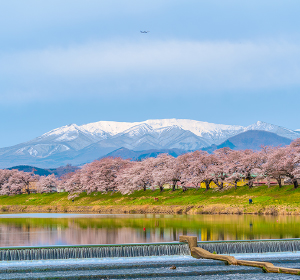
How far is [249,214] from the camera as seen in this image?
83875 mm

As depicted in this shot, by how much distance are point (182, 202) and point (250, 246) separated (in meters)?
62.3

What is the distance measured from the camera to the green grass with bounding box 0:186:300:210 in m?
90.0

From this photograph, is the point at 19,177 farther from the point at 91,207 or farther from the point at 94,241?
the point at 94,241

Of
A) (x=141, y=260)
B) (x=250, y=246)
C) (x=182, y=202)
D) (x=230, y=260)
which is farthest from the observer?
(x=182, y=202)

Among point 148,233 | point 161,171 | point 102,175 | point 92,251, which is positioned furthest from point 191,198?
point 92,251

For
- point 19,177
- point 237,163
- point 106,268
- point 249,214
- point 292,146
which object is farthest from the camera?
point 19,177

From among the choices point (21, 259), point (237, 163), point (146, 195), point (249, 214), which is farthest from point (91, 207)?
point (21, 259)

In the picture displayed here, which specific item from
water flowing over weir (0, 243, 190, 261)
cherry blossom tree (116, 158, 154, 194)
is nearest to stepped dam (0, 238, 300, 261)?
water flowing over weir (0, 243, 190, 261)

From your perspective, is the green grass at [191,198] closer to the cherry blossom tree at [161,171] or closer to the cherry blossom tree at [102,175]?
the cherry blossom tree at [102,175]

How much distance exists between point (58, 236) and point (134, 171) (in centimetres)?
7733

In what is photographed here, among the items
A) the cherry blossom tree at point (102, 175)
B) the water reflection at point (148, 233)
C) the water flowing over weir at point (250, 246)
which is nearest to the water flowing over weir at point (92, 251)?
the water flowing over weir at point (250, 246)

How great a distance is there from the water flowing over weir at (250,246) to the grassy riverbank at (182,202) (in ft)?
124

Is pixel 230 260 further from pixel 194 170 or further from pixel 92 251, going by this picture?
pixel 194 170

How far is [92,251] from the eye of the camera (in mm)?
40625
